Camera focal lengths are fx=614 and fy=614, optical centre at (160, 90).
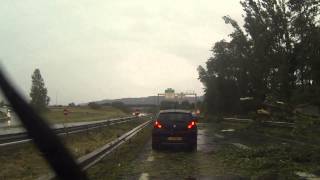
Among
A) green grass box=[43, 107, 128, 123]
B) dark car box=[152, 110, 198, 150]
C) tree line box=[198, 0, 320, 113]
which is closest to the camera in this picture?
dark car box=[152, 110, 198, 150]

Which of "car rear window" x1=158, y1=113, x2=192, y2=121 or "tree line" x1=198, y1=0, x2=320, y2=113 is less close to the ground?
"tree line" x1=198, y1=0, x2=320, y2=113

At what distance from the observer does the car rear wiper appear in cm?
1202

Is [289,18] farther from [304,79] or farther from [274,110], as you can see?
[274,110]

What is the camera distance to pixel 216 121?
225 feet

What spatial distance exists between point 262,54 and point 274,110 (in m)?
29.4

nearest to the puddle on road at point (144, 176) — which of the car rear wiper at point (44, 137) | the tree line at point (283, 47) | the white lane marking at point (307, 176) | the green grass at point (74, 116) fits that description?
the car rear wiper at point (44, 137)

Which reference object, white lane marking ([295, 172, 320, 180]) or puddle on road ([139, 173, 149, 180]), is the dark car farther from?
white lane marking ([295, 172, 320, 180])

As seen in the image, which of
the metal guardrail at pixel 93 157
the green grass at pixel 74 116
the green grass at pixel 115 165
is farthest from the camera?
the green grass at pixel 74 116

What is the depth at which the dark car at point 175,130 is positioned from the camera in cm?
2428

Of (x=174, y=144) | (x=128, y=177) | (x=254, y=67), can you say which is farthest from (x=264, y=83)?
(x=128, y=177)

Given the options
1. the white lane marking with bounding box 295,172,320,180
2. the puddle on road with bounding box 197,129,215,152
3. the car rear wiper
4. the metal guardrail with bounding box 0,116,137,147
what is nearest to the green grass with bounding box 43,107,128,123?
the metal guardrail with bounding box 0,116,137,147

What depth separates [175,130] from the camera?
2439 centimetres

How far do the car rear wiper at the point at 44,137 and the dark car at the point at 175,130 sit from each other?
11448 mm

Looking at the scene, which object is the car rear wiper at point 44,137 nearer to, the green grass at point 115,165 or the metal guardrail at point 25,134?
the green grass at point 115,165
